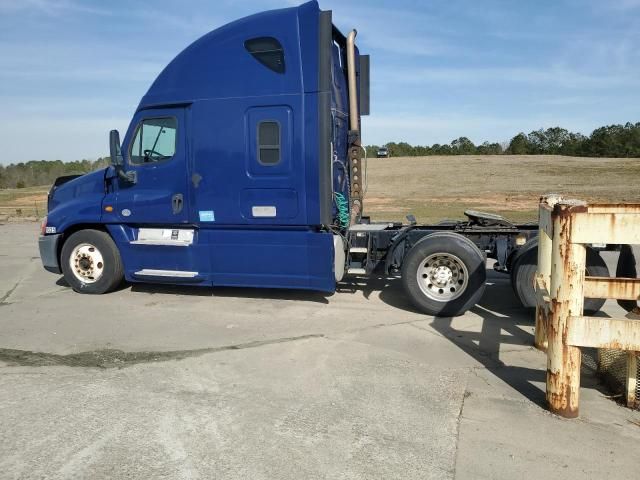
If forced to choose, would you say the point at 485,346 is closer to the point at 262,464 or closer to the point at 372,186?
the point at 262,464

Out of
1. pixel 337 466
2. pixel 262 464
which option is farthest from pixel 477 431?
pixel 262 464

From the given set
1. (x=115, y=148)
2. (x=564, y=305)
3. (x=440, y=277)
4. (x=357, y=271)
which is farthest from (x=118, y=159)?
(x=564, y=305)

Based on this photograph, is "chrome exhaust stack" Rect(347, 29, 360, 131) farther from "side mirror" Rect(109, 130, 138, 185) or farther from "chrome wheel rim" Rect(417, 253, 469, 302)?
"side mirror" Rect(109, 130, 138, 185)

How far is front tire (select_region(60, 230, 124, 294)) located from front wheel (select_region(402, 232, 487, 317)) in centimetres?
403

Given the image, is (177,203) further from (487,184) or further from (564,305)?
(487,184)

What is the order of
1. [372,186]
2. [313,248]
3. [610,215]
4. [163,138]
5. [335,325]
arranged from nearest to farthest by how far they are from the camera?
[610,215] < [335,325] < [313,248] < [163,138] < [372,186]

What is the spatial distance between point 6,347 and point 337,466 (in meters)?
4.00

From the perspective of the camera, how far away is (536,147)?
70.9m

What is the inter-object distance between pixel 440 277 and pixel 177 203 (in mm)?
3436

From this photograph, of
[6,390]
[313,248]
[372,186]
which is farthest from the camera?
[372,186]

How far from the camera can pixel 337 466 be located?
3.27 meters

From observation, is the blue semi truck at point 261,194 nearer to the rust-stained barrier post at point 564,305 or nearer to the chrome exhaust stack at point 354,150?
the chrome exhaust stack at point 354,150

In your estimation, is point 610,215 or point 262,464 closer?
point 262,464

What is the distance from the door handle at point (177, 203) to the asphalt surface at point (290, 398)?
126 cm
